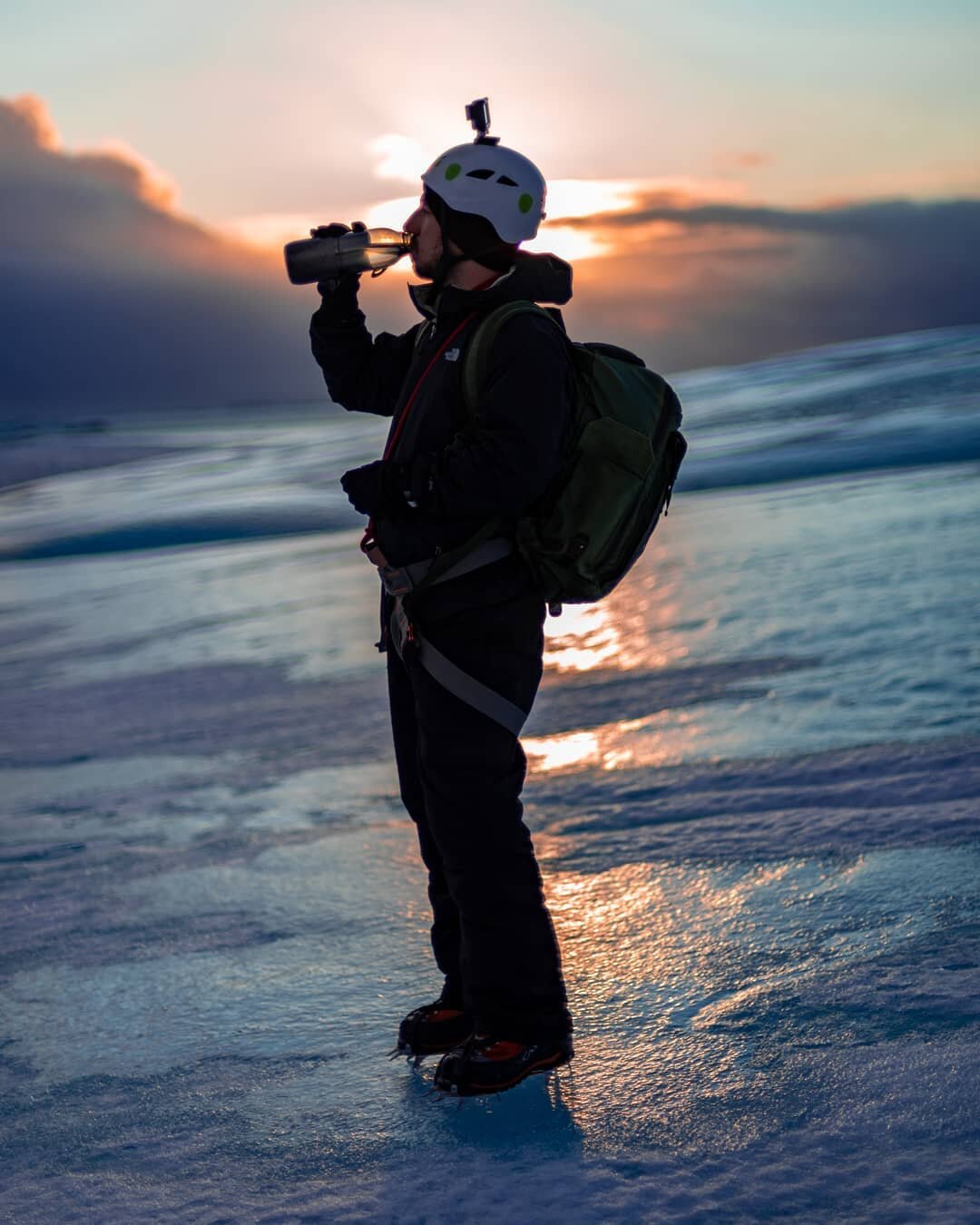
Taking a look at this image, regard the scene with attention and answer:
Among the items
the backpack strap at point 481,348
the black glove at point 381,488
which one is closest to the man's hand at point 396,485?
the black glove at point 381,488

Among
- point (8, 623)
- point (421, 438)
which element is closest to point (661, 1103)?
point (421, 438)

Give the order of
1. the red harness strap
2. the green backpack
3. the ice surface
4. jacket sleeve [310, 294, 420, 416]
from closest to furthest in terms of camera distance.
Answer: the ice surface < the green backpack < the red harness strap < jacket sleeve [310, 294, 420, 416]

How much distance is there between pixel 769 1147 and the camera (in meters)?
1.87

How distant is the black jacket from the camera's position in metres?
1.95

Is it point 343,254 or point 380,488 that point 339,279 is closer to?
point 343,254

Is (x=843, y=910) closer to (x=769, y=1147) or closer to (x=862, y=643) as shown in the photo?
(x=769, y=1147)

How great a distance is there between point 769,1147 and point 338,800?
2129 millimetres

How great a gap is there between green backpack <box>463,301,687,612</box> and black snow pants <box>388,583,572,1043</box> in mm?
139

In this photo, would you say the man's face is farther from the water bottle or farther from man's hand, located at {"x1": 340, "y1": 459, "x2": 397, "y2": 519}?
man's hand, located at {"x1": 340, "y1": 459, "x2": 397, "y2": 519}

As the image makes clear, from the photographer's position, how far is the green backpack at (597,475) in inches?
79.4

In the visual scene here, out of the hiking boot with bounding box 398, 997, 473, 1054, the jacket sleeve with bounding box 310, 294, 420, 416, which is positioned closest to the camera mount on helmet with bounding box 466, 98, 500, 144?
the jacket sleeve with bounding box 310, 294, 420, 416

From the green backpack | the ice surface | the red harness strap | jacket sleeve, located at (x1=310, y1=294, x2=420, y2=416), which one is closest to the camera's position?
the ice surface

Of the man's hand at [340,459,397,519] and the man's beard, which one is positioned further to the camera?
the man's beard

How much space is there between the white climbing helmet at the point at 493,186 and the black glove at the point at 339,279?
0.61ft
